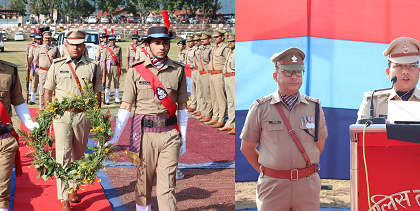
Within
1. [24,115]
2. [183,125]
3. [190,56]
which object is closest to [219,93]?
[190,56]

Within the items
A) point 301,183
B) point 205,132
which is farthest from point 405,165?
point 205,132

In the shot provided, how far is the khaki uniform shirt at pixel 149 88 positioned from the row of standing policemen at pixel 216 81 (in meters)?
6.24

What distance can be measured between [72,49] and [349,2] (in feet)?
11.5

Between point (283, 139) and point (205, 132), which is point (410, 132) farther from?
point (205, 132)

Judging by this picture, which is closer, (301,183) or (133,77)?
(301,183)

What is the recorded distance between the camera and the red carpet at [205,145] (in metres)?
8.55

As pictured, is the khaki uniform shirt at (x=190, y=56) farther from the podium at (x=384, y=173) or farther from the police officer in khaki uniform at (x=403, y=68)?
the podium at (x=384, y=173)

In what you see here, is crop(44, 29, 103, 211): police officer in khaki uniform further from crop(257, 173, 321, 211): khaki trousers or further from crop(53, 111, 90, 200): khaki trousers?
crop(257, 173, 321, 211): khaki trousers

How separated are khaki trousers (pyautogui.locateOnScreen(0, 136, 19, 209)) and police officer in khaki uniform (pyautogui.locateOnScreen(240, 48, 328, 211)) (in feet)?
8.60

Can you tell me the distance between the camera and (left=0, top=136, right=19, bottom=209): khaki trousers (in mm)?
4758

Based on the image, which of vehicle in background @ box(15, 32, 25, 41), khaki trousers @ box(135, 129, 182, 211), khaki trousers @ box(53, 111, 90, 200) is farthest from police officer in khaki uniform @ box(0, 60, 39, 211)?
vehicle in background @ box(15, 32, 25, 41)

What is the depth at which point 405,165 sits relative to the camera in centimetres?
249

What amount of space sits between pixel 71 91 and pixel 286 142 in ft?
11.6

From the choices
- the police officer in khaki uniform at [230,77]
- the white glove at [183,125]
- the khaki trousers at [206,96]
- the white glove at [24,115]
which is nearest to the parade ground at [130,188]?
the white glove at [24,115]
